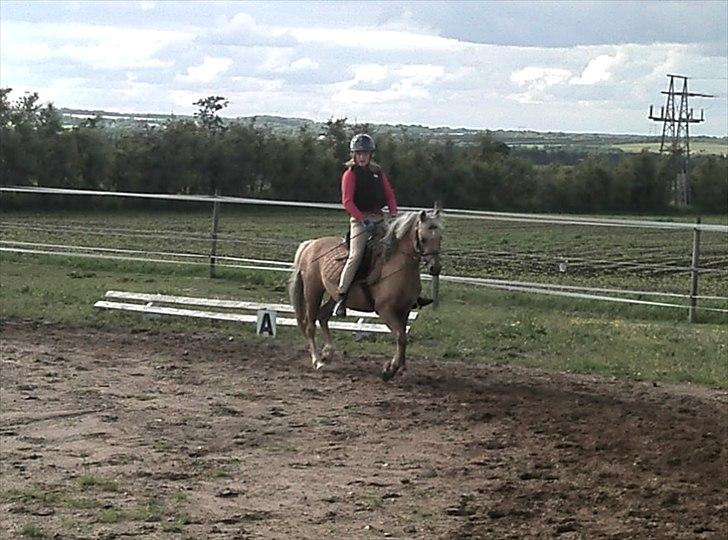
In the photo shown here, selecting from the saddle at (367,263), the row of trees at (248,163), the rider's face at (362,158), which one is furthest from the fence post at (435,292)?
the row of trees at (248,163)

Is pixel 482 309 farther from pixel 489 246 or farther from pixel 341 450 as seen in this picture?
pixel 489 246

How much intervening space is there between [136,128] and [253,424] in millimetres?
28507

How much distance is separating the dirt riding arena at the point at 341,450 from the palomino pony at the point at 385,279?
0.40 m

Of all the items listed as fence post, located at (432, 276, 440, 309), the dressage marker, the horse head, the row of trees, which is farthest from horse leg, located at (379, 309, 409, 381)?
the row of trees

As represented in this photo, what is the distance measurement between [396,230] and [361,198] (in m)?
0.42

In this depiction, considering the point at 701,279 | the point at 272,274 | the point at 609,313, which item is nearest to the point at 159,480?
the point at 609,313

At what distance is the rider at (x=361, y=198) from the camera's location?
388 inches

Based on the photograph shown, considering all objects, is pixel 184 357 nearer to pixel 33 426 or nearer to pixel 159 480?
pixel 33 426

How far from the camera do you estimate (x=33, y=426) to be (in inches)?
340

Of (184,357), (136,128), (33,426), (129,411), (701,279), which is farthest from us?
(136,128)

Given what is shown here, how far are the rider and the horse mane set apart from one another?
16 centimetres

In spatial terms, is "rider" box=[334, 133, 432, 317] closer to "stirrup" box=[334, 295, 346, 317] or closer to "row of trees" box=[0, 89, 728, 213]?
"stirrup" box=[334, 295, 346, 317]

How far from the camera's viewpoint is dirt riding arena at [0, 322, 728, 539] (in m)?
6.37

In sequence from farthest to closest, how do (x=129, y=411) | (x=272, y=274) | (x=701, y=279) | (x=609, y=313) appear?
(x=701, y=279) → (x=272, y=274) → (x=609, y=313) → (x=129, y=411)
